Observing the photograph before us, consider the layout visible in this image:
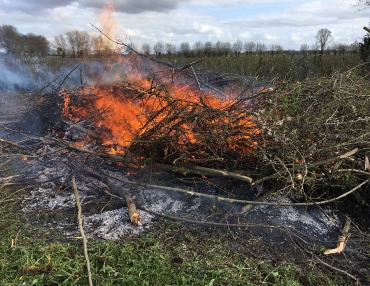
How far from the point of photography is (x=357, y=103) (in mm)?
4352

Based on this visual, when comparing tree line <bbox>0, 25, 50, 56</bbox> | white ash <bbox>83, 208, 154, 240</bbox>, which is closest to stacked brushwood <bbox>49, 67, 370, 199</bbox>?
white ash <bbox>83, 208, 154, 240</bbox>

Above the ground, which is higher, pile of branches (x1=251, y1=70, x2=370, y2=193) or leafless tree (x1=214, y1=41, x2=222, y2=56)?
leafless tree (x1=214, y1=41, x2=222, y2=56)

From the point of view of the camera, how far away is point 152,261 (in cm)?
306

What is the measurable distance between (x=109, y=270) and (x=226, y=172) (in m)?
1.89

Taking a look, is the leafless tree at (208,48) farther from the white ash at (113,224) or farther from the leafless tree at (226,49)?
the white ash at (113,224)

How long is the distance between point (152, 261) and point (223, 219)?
3.77 ft

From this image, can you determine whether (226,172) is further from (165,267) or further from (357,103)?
(357,103)

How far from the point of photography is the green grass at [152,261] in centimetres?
282

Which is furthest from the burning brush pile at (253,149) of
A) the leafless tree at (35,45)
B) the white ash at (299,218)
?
the leafless tree at (35,45)

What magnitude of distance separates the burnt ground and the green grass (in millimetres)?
45

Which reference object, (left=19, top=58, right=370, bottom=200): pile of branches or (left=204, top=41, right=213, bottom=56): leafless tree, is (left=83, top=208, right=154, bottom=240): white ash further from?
(left=204, top=41, right=213, bottom=56): leafless tree

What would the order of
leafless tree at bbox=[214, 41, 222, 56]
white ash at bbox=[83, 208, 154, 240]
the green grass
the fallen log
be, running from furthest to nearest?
leafless tree at bbox=[214, 41, 222, 56] < the fallen log < white ash at bbox=[83, 208, 154, 240] < the green grass

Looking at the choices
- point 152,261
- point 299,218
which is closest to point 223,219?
point 299,218

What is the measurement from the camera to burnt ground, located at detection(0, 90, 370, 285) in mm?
3289
